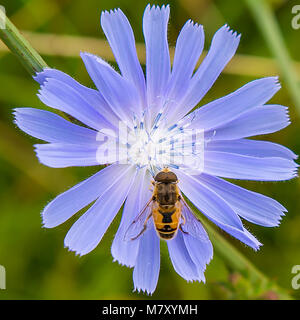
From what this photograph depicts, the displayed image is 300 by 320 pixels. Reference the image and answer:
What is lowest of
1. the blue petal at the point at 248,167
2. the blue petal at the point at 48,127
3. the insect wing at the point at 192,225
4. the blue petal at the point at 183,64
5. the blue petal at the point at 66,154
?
the insect wing at the point at 192,225

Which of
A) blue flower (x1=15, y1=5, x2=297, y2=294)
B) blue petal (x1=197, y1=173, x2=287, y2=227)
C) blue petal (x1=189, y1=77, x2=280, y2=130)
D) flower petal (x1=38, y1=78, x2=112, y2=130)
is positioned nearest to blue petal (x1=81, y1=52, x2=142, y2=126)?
blue flower (x1=15, y1=5, x2=297, y2=294)

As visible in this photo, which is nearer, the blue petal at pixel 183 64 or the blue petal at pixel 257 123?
the blue petal at pixel 183 64

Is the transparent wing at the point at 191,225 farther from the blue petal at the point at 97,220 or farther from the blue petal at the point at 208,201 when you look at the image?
the blue petal at the point at 97,220

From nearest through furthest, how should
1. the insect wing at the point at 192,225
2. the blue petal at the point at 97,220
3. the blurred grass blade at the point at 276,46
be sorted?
1. the blue petal at the point at 97,220
2. the insect wing at the point at 192,225
3. the blurred grass blade at the point at 276,46

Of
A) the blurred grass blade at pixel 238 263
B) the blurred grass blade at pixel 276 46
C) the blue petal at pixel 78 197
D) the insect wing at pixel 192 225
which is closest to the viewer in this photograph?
the blue petal at pixel 78 197

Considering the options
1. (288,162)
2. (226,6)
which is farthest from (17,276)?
(226,6)

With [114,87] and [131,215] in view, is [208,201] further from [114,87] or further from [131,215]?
[114,87]

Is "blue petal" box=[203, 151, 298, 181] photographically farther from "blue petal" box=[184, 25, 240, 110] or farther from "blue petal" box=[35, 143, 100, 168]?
"blue petal" box=[35, 143, 100, 168]

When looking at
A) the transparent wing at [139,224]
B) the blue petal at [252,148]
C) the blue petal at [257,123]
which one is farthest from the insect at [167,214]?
the blue petal at [257,123]
